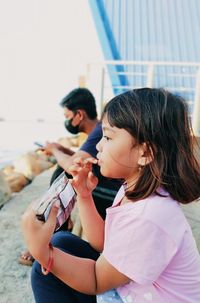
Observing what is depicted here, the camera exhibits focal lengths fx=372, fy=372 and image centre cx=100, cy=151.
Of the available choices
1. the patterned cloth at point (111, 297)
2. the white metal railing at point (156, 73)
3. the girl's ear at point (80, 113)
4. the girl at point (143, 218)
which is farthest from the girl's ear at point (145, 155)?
the white metal railing at point (156, 73)

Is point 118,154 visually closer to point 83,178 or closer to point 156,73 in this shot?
point 83,178

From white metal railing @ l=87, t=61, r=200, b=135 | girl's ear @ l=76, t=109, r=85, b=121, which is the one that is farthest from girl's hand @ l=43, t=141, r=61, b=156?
white metal railing @ l=87, t=61, r=200, b=135

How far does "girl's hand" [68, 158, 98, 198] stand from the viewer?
1.07 meters

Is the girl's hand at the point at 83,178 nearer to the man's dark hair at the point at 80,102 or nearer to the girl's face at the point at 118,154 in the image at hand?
the girl's face at the point at 118,154

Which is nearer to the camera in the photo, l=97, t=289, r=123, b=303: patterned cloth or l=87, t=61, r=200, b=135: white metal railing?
l=97, t=289, r=123, b=303: patterned cloth

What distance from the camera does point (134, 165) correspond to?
0.91 m

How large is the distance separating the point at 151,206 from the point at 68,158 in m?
1.13

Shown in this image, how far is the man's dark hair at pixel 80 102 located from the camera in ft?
6.53

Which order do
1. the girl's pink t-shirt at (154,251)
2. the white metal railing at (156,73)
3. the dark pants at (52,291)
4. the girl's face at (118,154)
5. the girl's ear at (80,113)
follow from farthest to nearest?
the white metal railing at (156,73)
the girl's ear at (80,113)
the dark pants at (52,291)
the girl's face at (118,154)
the girl's pink t-shirt at (154,251)

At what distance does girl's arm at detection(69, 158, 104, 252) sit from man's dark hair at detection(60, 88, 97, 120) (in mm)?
891

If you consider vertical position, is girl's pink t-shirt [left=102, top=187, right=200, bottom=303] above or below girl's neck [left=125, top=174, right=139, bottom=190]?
below

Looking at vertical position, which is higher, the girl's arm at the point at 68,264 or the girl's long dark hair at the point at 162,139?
the girl's long dark hair at the point at 162,139

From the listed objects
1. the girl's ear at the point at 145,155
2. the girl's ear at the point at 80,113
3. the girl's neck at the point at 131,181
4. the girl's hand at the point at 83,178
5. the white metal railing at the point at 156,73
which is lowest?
the white metal railing at the point at 156,73

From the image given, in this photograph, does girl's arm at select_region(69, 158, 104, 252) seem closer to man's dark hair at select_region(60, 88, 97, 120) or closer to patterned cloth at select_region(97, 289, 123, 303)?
A: patterned cloth at select_region(97, 289, 123, 303)
